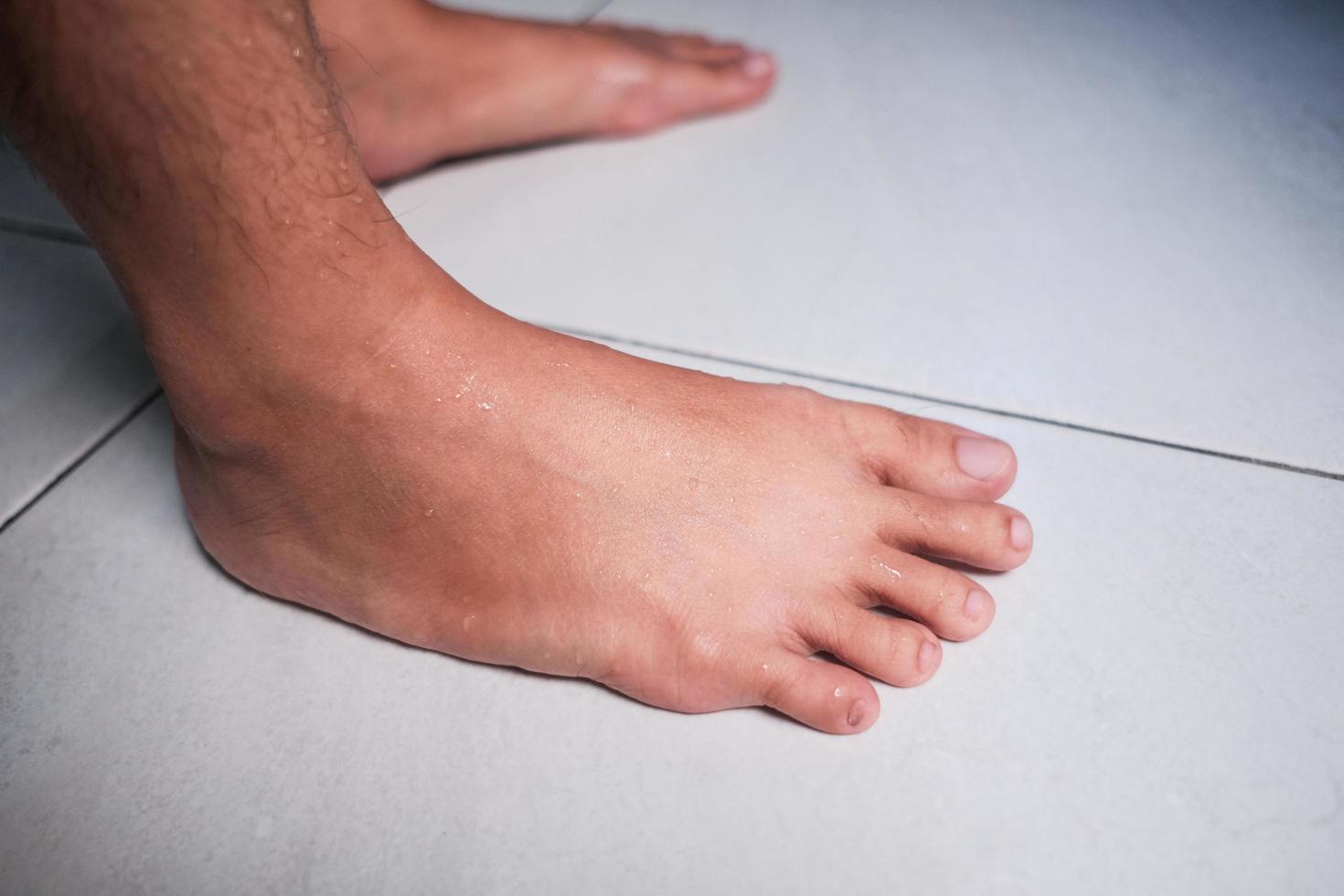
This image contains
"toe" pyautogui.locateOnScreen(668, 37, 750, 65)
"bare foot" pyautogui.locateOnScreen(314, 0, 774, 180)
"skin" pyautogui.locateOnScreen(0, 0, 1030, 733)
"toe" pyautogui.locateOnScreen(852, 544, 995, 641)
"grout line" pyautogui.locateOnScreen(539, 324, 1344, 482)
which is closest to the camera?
"skin" pyautogui.locateOnScreen(0, 0, 1030, 733)

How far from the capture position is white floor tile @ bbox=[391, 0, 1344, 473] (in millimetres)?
1007

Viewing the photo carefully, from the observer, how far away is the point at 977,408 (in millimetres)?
977

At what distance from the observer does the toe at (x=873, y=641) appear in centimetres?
77

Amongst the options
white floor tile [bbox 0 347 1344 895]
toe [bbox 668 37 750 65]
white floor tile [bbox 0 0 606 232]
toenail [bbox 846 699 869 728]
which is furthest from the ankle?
toe [bbox 668 37 750 65]

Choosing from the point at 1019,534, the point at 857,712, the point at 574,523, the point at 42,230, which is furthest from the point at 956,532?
the point at 42,230

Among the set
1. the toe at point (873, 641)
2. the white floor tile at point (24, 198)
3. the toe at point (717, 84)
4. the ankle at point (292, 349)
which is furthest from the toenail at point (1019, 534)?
the white floor tile at point (24, 198)

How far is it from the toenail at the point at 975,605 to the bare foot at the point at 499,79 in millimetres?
769

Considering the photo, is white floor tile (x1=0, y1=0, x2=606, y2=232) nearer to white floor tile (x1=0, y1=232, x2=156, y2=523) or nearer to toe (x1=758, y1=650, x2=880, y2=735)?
white floor tile (x1=0, y1=232, x2=156, y2=523)

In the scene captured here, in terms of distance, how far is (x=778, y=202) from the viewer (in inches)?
48.1

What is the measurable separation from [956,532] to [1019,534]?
5 cm

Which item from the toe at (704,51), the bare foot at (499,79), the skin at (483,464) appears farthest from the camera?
the toe at (704,51)

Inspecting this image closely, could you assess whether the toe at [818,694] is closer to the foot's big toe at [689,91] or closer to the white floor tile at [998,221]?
the white floor tile at [998,221]

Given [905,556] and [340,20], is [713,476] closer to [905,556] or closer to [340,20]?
[905,556]

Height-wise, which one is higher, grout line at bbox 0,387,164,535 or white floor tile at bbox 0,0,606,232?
white floor tile at bbox 0,0,606,232
